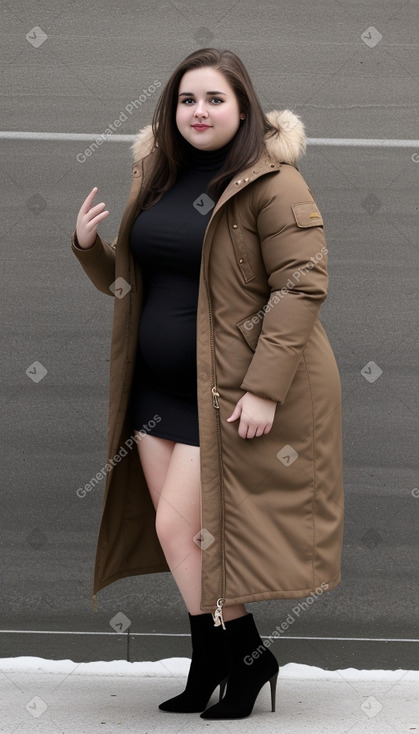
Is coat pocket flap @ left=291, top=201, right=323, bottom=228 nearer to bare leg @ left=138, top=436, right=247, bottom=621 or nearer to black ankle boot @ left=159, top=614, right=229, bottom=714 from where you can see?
bare leg @ left=138, top=436, right=247, bottom=621

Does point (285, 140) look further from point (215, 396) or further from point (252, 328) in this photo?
point (215, 396)

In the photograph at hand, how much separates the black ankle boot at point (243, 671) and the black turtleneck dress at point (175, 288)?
0.50m

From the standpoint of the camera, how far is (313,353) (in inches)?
109

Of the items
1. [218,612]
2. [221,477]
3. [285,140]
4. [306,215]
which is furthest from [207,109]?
[218,612]

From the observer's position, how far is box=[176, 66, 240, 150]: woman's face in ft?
8.73

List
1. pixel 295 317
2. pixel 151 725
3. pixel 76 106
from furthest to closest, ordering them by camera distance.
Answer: pixel 76 106 < pixel 151 725 < pixel 295 317

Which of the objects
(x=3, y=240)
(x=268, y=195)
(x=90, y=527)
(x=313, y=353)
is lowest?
(x=90, y=527)

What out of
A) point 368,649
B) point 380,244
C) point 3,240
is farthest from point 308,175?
point 368,649

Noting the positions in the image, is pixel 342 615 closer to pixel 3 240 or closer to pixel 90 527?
pixel 90 527

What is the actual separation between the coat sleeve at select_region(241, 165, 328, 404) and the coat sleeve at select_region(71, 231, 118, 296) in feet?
1.62

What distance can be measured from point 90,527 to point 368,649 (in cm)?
107

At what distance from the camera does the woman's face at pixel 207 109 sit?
8.73 ft

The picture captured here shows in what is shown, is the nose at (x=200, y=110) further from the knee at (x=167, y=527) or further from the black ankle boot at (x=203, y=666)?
the black ankle boot at (x=203, y=666)

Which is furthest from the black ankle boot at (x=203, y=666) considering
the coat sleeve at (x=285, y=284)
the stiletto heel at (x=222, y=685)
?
the coat sleeve at (x=285, y=284)
